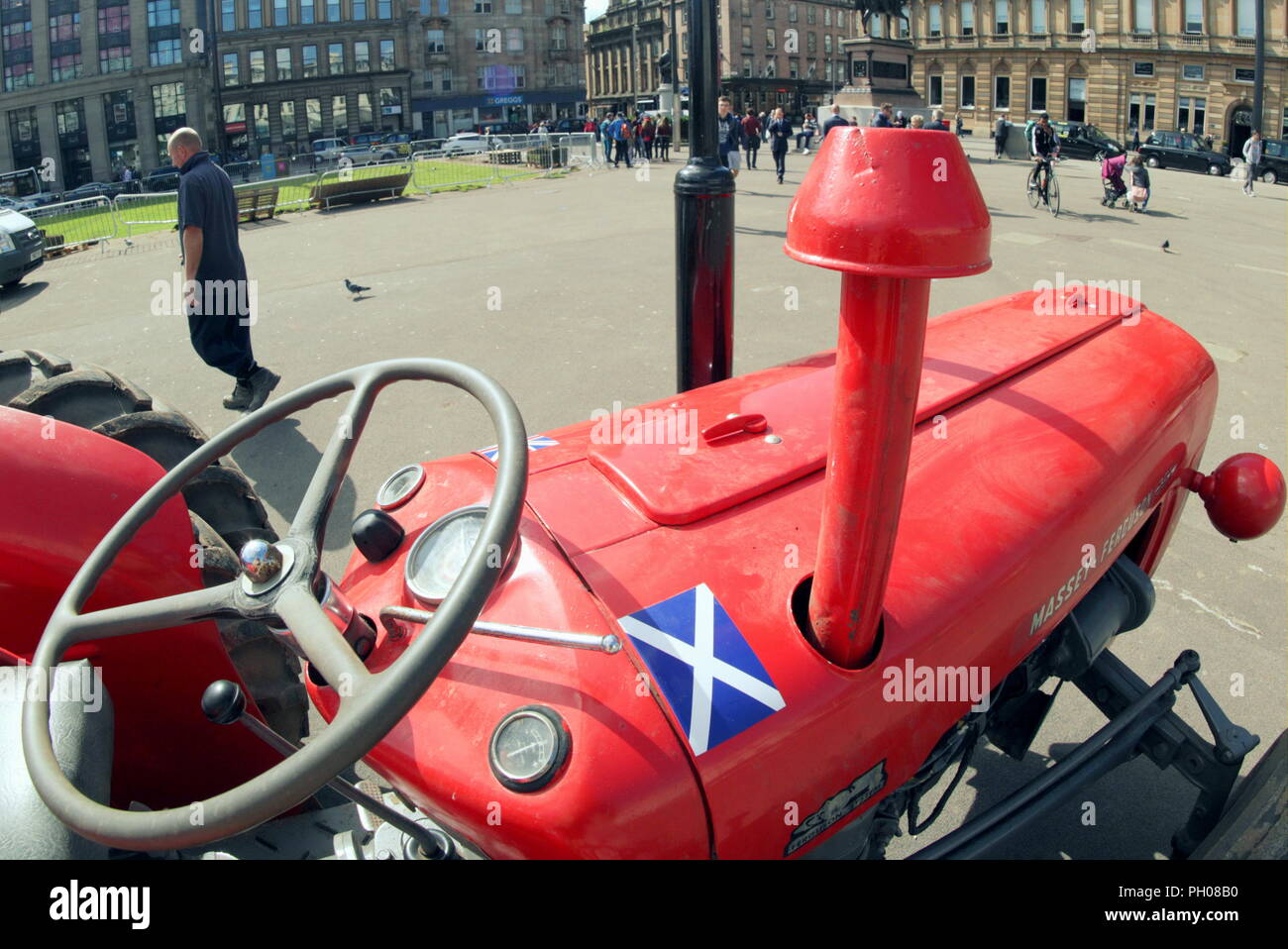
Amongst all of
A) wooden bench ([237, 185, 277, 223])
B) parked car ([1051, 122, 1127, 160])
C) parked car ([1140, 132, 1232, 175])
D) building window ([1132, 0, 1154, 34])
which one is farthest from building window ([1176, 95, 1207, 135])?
wooden bench ([237, 185, 277, 223])

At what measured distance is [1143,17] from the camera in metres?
52.3

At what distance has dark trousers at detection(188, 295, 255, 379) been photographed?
19.8 feet

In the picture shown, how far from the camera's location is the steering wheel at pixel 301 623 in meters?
1.15

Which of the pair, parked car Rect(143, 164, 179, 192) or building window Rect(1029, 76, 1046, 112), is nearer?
parked car Rect(143, 164, 179, 192)

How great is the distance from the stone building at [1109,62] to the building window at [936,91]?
0.51 feet

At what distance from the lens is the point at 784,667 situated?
1.56 m

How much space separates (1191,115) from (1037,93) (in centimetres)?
938

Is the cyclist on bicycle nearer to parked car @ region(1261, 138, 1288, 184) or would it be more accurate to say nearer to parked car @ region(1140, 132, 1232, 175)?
parked car @ region(1261, 138, 1288, 184)

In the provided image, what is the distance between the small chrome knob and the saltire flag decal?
0.61 metres

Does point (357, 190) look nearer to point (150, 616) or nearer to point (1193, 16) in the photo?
point (150, 616)

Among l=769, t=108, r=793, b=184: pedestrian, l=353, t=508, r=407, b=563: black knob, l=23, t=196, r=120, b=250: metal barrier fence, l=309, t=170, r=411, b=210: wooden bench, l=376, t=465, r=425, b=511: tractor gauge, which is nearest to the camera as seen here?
l=353, t=508, r=407, b=563: black knob

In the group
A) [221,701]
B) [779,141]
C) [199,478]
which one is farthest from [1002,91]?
[221,701]
